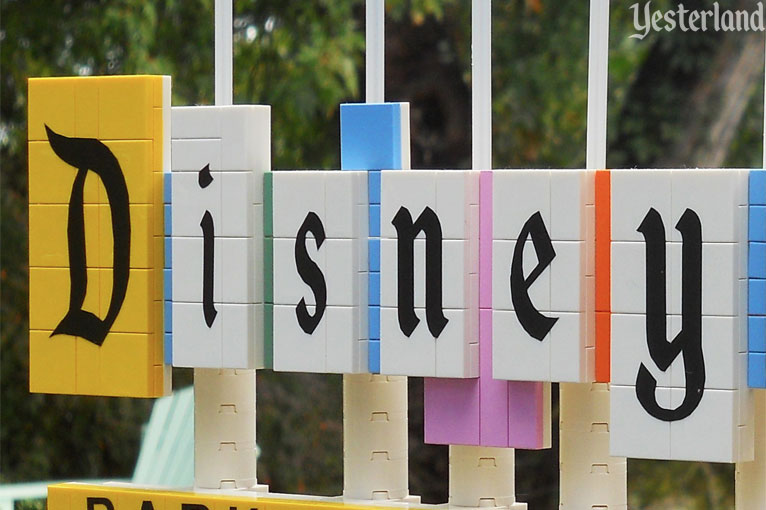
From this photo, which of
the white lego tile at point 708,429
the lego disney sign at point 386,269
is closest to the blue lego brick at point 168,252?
the lego disney sign at point 386,269

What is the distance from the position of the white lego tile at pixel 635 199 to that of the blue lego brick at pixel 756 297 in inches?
6.2

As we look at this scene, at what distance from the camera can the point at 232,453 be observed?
2959 mm

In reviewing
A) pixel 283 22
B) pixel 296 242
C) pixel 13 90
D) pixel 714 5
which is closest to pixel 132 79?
pixel 296 242

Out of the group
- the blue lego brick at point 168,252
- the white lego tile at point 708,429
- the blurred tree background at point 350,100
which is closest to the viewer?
the white lego tile at point 708,429

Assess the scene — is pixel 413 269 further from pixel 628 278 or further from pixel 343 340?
pixel 628 278

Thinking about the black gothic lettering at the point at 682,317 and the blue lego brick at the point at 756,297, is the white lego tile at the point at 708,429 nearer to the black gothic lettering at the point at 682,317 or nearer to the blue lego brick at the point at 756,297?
the black gothic lettering at the point at 682,317

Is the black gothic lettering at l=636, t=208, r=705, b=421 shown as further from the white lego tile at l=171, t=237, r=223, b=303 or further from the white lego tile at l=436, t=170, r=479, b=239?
the white lego tile at l=171, t=237, r=223, b=303

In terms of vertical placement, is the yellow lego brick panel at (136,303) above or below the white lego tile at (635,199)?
below

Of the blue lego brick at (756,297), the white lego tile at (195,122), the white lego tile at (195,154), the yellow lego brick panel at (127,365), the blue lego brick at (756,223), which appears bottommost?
the yellow lego brick panel at (127,365)

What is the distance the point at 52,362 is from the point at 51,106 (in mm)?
508

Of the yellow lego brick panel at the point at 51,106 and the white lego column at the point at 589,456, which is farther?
the yellow lego brick panel at the point at 51,106

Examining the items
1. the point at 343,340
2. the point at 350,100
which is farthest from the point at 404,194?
the point at 350,100

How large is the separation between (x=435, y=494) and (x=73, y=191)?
347 cm

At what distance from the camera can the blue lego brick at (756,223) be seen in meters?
2.44
